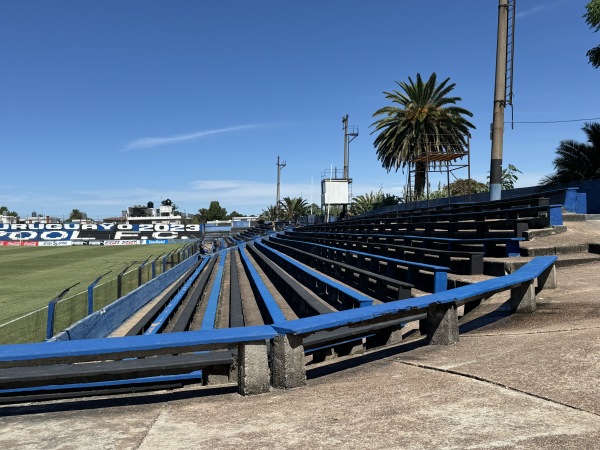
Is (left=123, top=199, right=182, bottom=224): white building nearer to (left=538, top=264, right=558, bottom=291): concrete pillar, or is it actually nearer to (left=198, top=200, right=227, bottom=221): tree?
(left=198, top=200, right=227, bottom=221): tree

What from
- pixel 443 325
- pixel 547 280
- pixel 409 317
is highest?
pixel 547 280

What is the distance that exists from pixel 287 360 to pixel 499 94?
1448cm

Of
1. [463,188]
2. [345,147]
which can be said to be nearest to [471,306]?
[345,147]

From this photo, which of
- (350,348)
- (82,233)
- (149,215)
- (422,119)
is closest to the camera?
(350,348)

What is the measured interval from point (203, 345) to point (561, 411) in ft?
8.14

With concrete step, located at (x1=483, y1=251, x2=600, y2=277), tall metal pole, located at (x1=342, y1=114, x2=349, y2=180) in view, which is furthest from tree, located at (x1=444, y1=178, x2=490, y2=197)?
concrete step, located at (x1=483, y1=251, x2=600, y2=277)

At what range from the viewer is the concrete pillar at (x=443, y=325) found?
4.93m

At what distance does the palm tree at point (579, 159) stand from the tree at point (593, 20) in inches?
260

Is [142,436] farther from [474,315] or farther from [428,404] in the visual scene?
[474,315]

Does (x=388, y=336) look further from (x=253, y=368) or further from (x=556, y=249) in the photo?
(x=556, y=249)

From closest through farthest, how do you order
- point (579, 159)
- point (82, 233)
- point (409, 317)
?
point (409, 317), point (579, 159), point (82, 233)

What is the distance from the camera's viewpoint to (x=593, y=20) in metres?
25.3

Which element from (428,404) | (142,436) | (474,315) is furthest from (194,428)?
(474,315)

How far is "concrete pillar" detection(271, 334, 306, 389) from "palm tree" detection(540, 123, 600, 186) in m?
22.9
